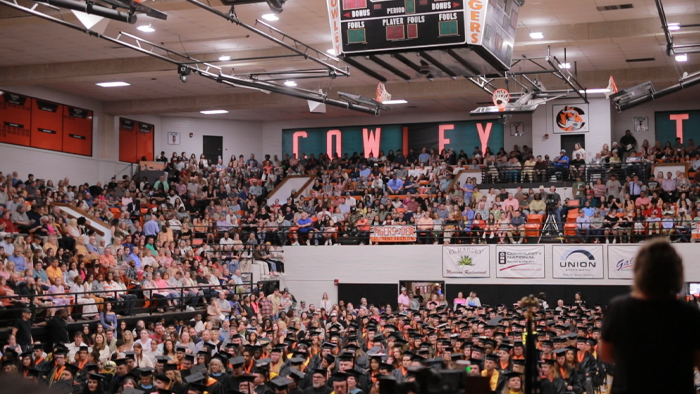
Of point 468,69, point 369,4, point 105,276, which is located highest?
point 369,4

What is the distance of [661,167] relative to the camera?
3053cm

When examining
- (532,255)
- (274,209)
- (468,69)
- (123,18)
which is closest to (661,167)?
(532,255)

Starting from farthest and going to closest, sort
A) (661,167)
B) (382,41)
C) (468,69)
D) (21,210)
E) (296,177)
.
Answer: (296,177), (661,167), (21,210), (468,69), (382,41)

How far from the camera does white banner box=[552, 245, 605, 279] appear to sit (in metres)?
24.8

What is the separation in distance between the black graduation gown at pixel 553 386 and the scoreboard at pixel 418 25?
4607 mm

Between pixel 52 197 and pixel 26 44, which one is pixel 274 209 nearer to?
pixel 52 197

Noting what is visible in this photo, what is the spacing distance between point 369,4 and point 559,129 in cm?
2425

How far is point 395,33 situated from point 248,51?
14554 millimetres

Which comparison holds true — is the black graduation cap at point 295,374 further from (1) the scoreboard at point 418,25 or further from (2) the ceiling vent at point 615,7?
(2) the ceiling vent at point 615,7

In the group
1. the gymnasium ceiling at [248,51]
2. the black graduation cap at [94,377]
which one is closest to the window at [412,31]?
the black graduation cap at [94,377]

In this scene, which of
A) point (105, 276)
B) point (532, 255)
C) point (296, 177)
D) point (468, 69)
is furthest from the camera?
point (296, 177)

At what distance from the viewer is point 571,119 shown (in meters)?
34.1

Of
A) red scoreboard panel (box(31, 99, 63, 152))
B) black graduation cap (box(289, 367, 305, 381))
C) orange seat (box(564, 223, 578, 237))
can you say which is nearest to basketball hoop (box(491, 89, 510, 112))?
orange seat (box(564, 223, 578, 237))

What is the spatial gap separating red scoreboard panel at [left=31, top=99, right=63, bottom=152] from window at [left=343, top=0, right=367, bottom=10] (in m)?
22.3
